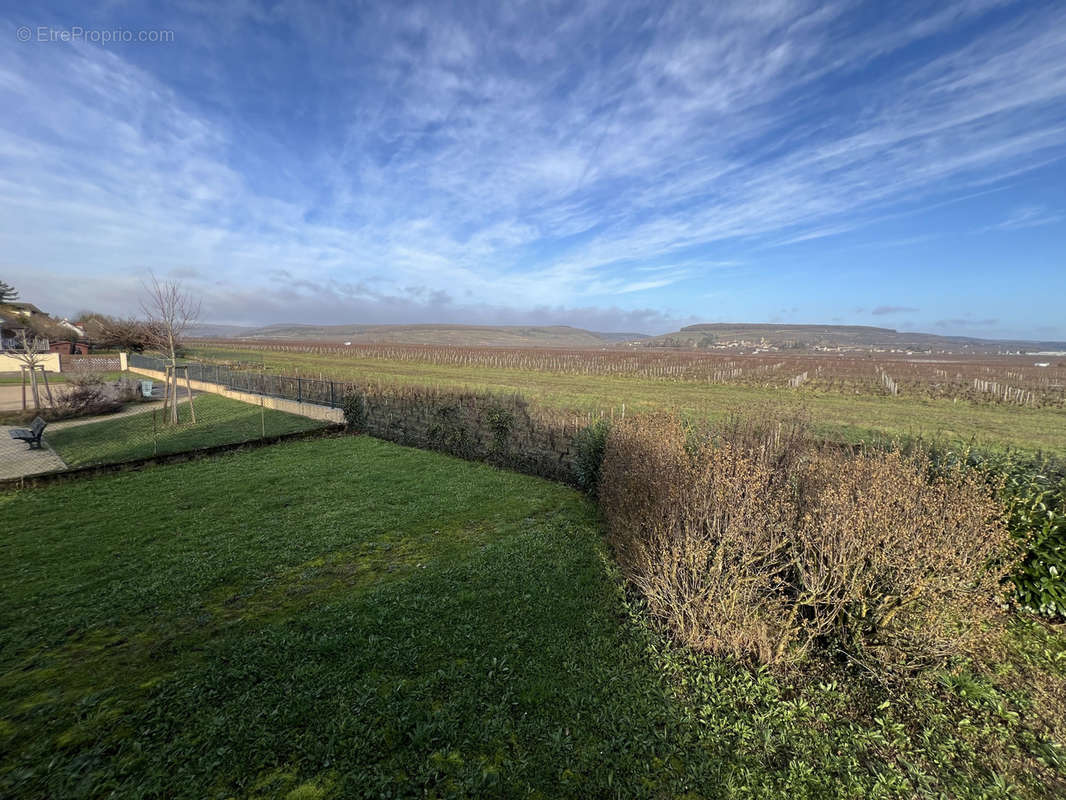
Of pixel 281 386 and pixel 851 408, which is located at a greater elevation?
pixel 281 386

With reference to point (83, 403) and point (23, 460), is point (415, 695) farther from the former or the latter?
point (83, 403)

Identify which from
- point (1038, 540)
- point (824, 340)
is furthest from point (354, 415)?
point (824, 340)

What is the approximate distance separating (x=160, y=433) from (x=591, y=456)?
13.2m

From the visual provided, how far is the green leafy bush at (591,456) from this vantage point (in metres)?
9.27

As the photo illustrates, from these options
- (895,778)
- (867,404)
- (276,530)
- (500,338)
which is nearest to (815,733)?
(895,778)

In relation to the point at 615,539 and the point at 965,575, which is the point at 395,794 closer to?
the point at 615,539

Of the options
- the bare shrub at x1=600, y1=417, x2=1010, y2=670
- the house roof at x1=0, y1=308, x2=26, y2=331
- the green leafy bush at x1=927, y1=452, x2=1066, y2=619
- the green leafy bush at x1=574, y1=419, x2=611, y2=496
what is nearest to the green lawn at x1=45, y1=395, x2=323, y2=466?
the green leafy bush at x1=574, y1=419, x2=611, y2=496

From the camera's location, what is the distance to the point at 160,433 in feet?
45.0

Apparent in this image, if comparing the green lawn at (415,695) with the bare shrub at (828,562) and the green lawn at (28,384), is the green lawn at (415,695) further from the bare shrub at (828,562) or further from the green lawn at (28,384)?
the green lawn at (28,384)

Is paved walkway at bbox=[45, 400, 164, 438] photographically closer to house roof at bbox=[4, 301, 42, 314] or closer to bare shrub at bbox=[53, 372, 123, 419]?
bare shrub at bbox=[53, 372, 123, 419]

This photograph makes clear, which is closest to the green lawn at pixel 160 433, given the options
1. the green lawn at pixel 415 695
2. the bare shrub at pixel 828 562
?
the green lawn at pixel 415 695

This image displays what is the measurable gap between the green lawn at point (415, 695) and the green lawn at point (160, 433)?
6.25 metres

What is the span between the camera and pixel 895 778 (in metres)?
2.96

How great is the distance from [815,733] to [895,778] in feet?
1.54
